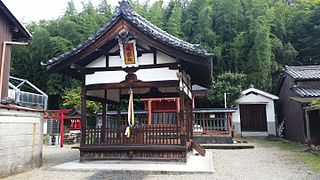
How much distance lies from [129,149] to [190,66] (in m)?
2.96

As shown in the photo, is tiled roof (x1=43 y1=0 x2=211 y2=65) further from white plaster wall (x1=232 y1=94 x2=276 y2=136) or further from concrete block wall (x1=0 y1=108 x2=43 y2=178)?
white plaster wall (x1=232 y1=94 x2=276 y2=136)

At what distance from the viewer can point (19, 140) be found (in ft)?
21.2

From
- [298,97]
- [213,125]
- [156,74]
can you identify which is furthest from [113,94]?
[298,97]

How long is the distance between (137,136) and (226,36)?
52.3 ft

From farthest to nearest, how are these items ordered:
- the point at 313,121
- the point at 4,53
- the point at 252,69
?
the point at 252,69 < the point at 313,121 < the point at 4,53

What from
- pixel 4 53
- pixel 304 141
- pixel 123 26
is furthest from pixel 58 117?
pixel 304 141

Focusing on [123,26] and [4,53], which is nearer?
[123,26]

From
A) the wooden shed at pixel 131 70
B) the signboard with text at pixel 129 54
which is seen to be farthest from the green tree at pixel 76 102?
the signboard with text at pixel 129 54

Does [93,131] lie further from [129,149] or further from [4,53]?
[4,53]

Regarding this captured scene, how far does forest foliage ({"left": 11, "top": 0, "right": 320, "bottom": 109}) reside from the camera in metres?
19.4

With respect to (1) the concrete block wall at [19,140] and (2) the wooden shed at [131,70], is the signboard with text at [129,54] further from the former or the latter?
(1) the concrete block wall at [19,140]

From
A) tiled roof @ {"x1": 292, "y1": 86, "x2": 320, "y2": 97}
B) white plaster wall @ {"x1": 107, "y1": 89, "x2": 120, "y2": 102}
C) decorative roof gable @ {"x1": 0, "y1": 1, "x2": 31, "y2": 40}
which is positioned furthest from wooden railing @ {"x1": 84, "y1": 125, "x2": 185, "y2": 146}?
tiled roof @ {"x1": 292, "y1": 86, "x2": 320, "y2": 97}

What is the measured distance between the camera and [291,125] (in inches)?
624

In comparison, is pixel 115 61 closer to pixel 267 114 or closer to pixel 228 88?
pixel 228 88
